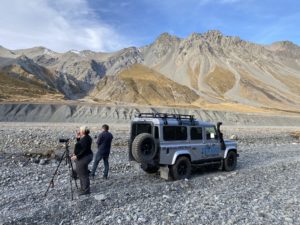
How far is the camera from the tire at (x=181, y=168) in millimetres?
13766

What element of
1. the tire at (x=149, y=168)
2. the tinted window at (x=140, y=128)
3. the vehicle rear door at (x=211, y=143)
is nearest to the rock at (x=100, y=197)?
the tire at (x=149, y=168)

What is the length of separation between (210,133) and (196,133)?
3.51ft

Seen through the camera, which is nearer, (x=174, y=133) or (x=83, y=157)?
(x=83, y=157)

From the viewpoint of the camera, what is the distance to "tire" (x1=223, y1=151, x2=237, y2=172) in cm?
1648

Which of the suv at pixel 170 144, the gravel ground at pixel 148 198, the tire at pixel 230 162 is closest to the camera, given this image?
the gravel ground at pixel 148 198

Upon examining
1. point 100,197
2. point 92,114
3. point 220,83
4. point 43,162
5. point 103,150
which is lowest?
point 100,197

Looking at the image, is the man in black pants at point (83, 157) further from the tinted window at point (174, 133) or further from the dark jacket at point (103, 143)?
the tinted window at point (174, 133)

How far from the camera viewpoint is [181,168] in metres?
14.2

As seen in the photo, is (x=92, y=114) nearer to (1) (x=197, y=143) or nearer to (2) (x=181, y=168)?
(1) (x=197, y=143)

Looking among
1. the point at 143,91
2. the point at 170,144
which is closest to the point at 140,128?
Answer: the point at 170,144

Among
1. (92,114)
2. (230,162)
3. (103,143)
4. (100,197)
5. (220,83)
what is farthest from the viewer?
(220,83)

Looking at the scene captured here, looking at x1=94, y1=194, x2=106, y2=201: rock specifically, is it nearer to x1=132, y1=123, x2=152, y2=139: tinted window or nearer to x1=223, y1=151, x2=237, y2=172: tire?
x1=132, y1=123, x2=152, y2=139: tinted window

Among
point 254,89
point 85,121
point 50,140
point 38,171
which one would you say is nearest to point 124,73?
point 254,89

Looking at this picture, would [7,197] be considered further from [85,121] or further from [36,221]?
[85,121]
